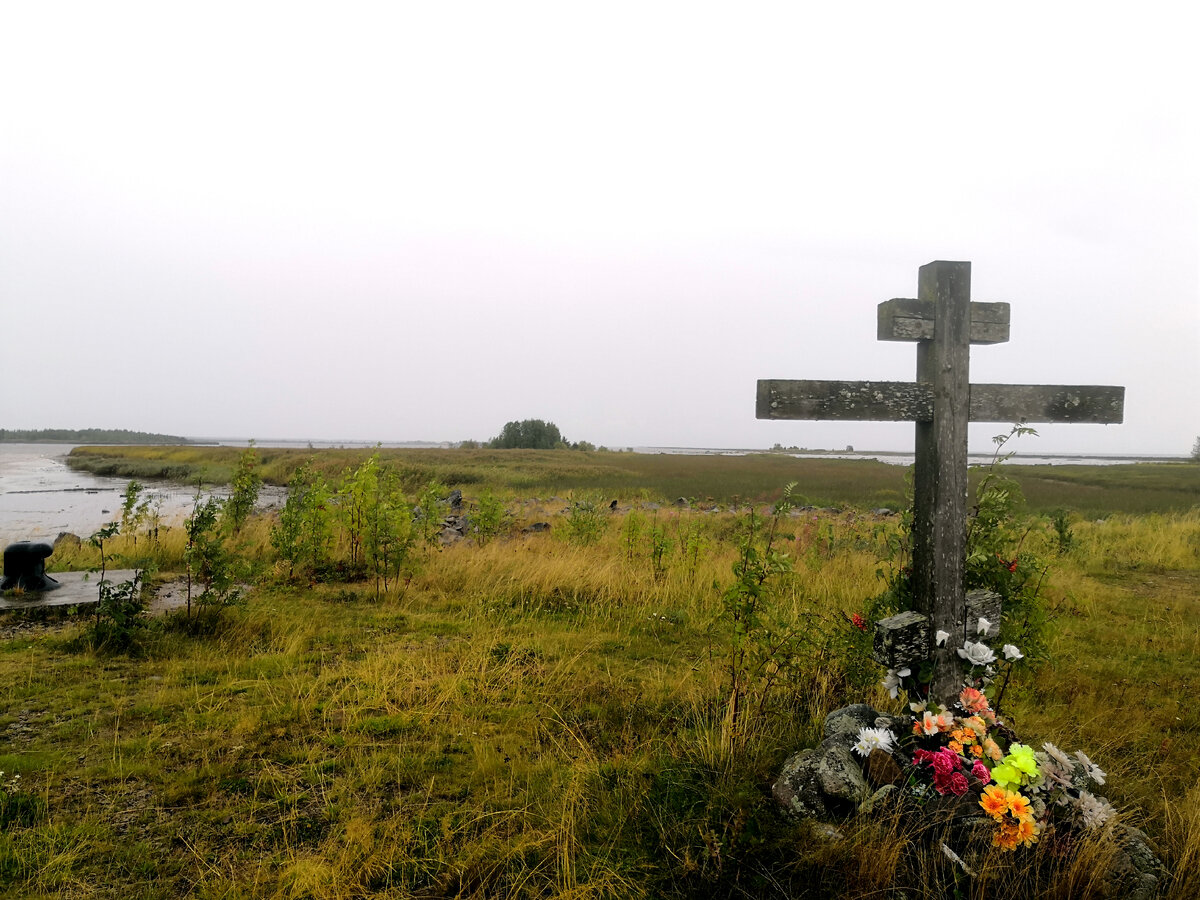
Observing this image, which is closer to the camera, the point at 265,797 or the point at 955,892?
the point at 955,892

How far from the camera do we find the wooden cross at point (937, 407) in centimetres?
333

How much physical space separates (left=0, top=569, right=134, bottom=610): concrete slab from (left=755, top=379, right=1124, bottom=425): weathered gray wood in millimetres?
6881

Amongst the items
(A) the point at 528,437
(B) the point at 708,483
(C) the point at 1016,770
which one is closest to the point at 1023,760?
(C) the point at 1016,770

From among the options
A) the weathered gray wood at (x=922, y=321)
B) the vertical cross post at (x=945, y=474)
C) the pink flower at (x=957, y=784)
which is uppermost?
the weathered gray wood at (x=922, y=321)

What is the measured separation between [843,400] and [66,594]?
7.76 m

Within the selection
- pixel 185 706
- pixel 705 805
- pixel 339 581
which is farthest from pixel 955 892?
pixel 339 581

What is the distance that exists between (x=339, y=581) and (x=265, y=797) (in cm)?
556

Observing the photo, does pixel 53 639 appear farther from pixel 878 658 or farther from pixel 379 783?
pixel 878 658

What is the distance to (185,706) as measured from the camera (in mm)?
4309

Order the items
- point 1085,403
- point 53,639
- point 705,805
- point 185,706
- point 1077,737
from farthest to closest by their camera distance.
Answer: point 53,639 → point 185,706 → point 1077,737 → point 1085,403 → point 705,805

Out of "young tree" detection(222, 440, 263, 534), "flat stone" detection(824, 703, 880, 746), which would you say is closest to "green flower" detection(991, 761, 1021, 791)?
"flat stone" detection(824, 703, 880, 746)

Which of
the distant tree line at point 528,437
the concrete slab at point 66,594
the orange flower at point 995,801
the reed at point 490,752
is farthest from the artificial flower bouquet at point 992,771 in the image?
the distant tree line at point 528,437

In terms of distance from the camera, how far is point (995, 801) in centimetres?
249

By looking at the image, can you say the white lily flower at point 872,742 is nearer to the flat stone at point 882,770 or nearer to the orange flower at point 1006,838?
the flat stone at point 882,770
